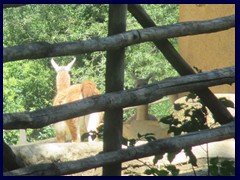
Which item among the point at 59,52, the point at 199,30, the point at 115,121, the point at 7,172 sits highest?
the point at 199,30

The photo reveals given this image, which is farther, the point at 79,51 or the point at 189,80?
the point at 189,80

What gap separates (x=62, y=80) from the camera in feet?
20.9

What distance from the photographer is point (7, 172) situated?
2.20 metres

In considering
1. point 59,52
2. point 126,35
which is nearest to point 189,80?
point 126,35

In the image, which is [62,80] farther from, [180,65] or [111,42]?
[111,42]

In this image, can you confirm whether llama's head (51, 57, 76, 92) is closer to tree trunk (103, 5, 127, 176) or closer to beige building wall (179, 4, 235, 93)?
beige building wall (179, 4, 235, 93)

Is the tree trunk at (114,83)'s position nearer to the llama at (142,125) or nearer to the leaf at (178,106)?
the leaf at (178,106)

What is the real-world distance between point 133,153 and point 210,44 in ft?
14.9

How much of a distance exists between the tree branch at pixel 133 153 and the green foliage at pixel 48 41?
1980 millimetres

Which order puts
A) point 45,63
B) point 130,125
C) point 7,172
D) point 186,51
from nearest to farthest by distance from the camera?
point 7,172, point 130,125, point 45,63, point 186,51

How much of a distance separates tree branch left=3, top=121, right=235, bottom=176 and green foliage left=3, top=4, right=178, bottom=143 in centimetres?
198

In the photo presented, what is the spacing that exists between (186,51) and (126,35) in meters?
4.62

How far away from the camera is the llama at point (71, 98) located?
17.9 ft
